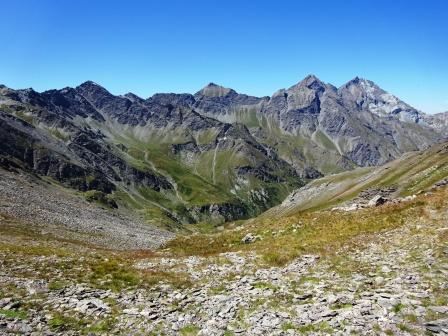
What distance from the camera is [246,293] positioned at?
2166 centimetres

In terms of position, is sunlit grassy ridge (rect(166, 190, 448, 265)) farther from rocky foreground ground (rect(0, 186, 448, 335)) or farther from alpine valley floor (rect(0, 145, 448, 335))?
rocky foreground ground (rect(0, 186, 448, 335))

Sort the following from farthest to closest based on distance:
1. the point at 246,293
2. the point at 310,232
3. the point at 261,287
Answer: the point at 310,232 < the point at 261,287 < the point at 246,293

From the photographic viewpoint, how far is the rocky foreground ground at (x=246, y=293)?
17.4m

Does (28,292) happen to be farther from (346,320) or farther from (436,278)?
(436,278)

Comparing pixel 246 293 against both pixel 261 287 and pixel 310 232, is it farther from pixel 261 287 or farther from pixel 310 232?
pixel 310 232

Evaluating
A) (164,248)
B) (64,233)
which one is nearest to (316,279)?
(164,248)

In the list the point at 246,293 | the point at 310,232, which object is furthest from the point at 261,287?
the point at 310,232

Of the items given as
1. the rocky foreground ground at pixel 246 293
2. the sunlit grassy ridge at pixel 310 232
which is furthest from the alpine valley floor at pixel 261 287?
the sunlit grassy ridge at pixel 310 232

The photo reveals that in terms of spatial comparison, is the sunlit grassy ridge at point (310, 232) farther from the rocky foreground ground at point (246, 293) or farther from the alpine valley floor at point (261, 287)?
the rocky foreground ground at point (246, 293)

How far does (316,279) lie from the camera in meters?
22.8

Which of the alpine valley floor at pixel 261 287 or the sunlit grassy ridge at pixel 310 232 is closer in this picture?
the alpine valley floor at pixel 261 287

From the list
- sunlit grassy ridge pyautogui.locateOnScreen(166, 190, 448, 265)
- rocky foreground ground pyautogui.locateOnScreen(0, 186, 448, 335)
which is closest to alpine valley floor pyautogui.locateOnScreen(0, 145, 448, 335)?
rocky foreground ground pyautogui.locateOnScreen(0, 186, 448, 335)

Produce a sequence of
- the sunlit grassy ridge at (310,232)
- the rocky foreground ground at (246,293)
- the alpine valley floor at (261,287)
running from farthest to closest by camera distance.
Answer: the sunlit grassy ridge at (310,232)
the alpine valley floor at (261,287)
the rocky foreground ground at (246,293)

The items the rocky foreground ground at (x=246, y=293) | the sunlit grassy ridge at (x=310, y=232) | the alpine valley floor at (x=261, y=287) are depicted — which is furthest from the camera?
the sunlit grassy ridge at (x=310, y=232)
